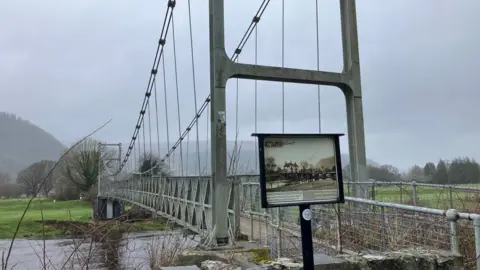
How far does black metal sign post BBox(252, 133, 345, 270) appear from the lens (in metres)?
2.84

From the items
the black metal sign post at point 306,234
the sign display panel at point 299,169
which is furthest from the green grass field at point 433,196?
the black metal sign post at point 306,234

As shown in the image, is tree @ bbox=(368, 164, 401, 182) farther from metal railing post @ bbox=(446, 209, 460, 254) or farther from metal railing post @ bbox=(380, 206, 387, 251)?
metal railing post @ bbox=(446, 209, 460, 254)

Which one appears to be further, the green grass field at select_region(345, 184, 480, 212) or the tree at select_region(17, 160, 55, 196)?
the green grass field at select_region(345, 184, 480, 212)

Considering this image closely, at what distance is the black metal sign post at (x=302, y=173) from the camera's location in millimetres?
2840

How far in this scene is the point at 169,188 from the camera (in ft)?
52.0

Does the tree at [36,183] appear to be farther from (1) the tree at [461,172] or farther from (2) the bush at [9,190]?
(1) the tree at [461,172]

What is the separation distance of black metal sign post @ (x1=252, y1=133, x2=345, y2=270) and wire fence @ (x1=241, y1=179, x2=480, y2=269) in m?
1.08

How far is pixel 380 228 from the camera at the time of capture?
4.99 metres

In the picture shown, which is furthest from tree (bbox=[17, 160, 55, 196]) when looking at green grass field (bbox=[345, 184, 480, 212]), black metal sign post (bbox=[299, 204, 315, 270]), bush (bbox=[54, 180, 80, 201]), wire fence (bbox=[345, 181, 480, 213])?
bush (bbox=[54, 180, 80, 201])

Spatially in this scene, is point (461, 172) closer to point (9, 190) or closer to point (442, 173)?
point (442, 173)

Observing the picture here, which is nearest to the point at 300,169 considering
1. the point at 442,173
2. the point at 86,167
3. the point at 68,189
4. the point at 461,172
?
the point at 461,172

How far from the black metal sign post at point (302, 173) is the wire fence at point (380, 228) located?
3.54ft

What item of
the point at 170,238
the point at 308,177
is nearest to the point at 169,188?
the point at 170,238

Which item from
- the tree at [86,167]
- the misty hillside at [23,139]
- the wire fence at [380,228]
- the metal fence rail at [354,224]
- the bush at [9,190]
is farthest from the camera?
the misty hillside at [23,139]
